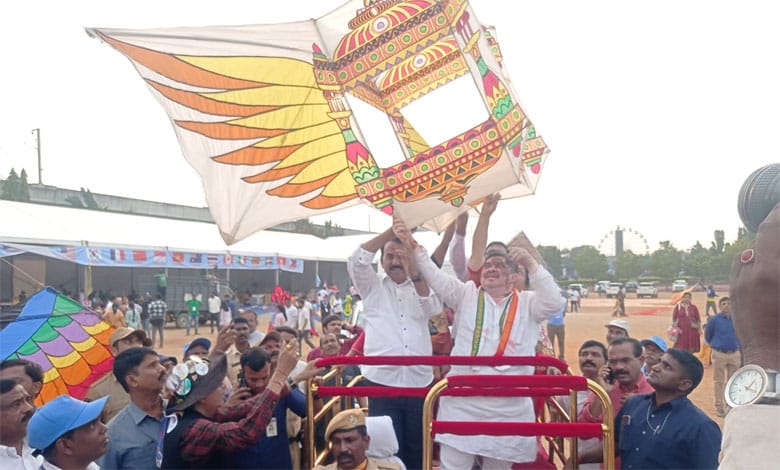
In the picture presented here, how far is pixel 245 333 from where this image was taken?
5.72 m

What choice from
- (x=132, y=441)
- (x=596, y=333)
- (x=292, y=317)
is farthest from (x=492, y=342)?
(x=596, y=333)

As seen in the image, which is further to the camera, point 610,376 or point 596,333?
point 596,333

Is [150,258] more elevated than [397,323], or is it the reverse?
[150,258]

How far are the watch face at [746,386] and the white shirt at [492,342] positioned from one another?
6.67ft

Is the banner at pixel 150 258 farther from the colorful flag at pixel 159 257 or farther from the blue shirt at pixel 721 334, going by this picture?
the blue shirt at pixel 721 334

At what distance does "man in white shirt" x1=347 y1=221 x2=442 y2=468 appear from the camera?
3785 millimetres

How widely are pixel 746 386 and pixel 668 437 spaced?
1.81 meters

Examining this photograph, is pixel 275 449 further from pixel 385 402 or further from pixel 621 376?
pixel 621 376

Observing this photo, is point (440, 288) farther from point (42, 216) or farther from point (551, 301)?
point (42, 216)

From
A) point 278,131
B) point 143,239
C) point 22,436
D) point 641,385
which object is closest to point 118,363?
point 22,436

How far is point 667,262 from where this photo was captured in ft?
219

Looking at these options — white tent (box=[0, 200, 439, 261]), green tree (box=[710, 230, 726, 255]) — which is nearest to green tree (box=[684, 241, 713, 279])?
green tree (box=[710, 230, 726, 255])

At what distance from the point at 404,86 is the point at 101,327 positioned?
2.69 meters

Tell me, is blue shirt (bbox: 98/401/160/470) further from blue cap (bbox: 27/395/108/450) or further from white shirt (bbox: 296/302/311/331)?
white shirt (bbox: 296/302/311/331)
